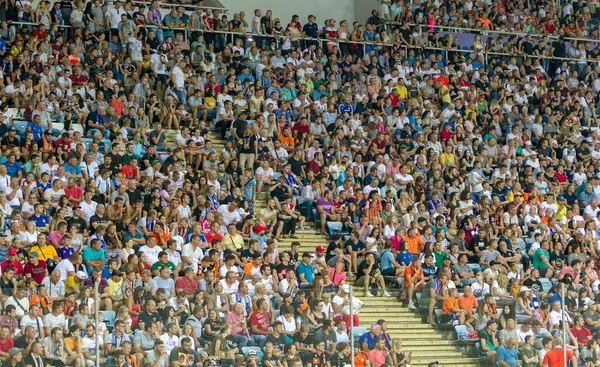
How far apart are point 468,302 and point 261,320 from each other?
147 inches


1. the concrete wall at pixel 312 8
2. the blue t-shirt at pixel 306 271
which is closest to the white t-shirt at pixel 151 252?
the blue t-shirt at pixel 306 271

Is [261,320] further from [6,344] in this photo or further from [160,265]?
[6,344]

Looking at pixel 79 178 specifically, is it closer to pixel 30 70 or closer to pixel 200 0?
pixel 30 70

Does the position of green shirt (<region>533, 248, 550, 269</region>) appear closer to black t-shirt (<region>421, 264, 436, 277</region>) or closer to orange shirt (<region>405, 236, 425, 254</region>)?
orange shirt (<region>405, 236, 425, 254</region>)

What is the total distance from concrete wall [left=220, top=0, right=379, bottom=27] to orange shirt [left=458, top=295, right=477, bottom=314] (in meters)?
13.4

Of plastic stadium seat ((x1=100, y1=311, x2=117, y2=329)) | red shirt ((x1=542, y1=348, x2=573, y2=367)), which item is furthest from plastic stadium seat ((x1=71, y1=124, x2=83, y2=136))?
red shirt ((x1=542, y1=348, x2=573, y2=367))

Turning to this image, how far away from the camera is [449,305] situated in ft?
60.1

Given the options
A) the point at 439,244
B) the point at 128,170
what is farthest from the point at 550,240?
the point at 128,170

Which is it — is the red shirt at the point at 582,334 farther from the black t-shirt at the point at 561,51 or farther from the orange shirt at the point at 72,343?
the black t-shirt at the point at 561,51

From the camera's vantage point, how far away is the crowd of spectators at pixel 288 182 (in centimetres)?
1599

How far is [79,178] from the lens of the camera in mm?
20453

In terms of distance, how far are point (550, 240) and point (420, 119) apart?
4928 mm

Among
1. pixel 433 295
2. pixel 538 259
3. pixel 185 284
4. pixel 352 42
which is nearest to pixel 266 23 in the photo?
pixel 352 42

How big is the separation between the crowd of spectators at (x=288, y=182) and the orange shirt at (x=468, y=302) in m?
0.04
